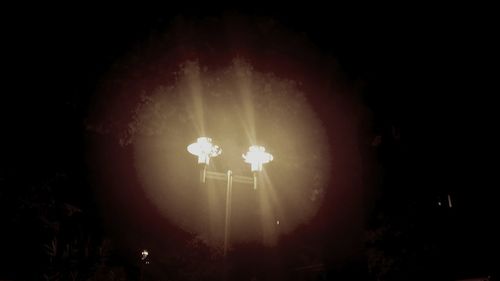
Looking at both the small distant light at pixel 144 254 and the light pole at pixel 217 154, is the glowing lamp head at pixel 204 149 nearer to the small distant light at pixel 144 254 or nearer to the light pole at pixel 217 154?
the light pole at pixel 217 154

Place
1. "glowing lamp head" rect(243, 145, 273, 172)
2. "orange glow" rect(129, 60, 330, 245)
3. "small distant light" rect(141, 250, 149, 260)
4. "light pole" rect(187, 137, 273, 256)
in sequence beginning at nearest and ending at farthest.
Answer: "light pole" rect(187, 137, 273, 256) → "glowing lamp head" rect(243, 145, 273, 172) → "orange glow" rect(129, 60, 330, 245) → "small distant light" rect(141, 250, 149, 260)

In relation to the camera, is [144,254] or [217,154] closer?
[217,154]

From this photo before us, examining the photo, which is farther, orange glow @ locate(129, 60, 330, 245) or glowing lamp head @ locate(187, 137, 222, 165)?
orange glow @ locate(129, 60, 330, 245)

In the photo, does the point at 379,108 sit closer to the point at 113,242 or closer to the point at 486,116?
the point at 486,116

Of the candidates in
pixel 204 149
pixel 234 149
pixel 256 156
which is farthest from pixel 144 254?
pixel 256 156

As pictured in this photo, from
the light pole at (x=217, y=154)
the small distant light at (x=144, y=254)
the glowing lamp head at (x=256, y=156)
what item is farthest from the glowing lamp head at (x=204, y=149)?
the small distant light at (x=144, y=254)

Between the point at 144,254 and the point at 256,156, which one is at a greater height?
the point at 256,156

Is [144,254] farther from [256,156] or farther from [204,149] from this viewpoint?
[256,156]

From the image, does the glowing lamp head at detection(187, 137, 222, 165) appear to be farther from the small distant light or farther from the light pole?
the small distant light

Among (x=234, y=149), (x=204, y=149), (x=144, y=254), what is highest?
(x=234, y=149)

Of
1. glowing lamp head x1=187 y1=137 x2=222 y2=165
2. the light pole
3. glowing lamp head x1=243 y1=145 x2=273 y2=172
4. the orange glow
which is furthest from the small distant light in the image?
glowing lamp head x1=243 y1=145 x2=273 y2=172

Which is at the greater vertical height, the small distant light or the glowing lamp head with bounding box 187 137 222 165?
the glowing lamp head with bounding box 187 137 222 165

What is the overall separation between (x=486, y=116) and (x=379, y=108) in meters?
2.53

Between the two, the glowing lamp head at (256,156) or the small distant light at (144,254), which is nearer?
the glowing lamp head at (256,156)
